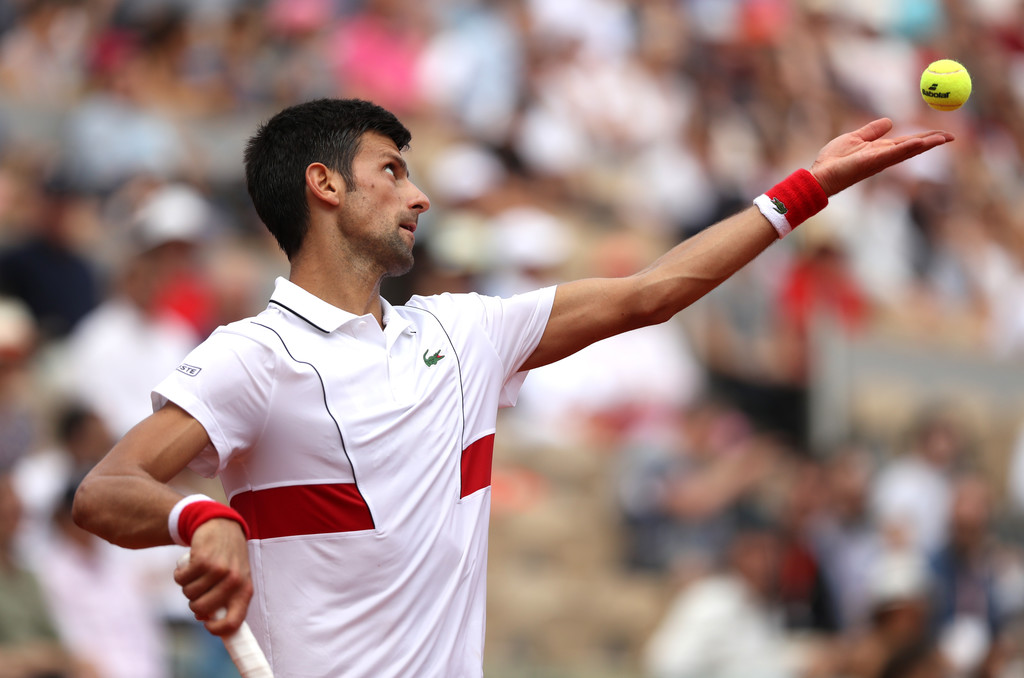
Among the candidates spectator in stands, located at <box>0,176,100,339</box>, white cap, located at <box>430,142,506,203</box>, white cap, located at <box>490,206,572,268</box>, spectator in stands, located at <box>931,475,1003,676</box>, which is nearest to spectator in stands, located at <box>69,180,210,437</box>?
spectator in stands, located at <box>0,176,100,339</box>

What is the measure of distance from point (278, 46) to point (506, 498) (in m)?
5.37

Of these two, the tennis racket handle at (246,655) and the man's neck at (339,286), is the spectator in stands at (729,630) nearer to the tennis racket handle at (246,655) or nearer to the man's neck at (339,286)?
the man's neck at (339,286)

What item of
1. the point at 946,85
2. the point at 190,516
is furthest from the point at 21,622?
the point at 946,85

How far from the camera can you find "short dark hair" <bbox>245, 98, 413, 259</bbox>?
3889 millimetres

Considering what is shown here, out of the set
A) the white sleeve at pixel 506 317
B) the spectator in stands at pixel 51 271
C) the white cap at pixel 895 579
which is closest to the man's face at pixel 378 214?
the white sleeve at pixel 506 317

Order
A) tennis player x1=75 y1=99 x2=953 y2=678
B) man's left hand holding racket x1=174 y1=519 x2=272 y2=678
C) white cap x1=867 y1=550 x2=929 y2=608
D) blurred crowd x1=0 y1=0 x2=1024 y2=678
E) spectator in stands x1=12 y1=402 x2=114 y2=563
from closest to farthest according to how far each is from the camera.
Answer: man's left hand holding racket x1=174 y1=519 x2=272 y2=678 → tennis player x1=75 y1=99 x2=953 y2=678 → spectator in stands x1=12 y1=402 x2=114 y2=563 → blurred crowd x1=0 y1=0 x2=1024 y2=678 → white cap x1=867 y1=550 x2=929 y2=608

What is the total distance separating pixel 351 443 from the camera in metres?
3.53

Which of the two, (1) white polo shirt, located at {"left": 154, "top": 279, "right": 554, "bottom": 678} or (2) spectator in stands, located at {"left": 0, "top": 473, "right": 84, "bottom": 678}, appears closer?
(1) white polo shirt, located at {"left": 154, "top": 279, "right": 554, "bottom": 678}

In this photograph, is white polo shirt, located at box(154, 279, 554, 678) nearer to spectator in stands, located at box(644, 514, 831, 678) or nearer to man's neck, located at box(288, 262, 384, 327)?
man's neck, located at box(288, 262, 384, 327)

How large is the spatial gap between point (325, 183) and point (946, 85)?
200 centimetres

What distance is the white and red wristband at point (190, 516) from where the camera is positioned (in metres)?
3.08

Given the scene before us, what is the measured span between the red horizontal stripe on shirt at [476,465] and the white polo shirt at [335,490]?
7 centimetres

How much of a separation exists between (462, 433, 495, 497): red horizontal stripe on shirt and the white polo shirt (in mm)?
73

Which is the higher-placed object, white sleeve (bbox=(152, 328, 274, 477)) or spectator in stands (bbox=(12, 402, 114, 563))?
spectator in stands (bbox=(12, 402, 114, 563))
